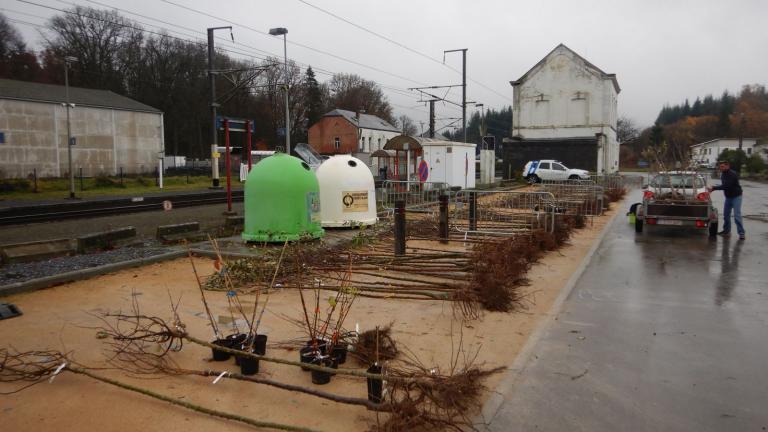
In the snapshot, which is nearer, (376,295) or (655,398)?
(655,398)

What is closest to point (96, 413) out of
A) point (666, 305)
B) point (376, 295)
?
point (376, 295)

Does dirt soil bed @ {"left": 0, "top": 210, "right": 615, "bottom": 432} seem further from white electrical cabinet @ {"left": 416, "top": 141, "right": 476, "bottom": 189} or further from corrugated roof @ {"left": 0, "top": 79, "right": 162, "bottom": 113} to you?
corrugated roof @ {"left": 0, "top": 79, "right": 162, "bottom": 113}

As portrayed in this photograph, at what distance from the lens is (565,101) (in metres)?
54.6

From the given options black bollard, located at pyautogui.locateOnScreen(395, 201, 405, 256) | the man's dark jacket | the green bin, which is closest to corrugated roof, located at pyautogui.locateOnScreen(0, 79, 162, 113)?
the green bin

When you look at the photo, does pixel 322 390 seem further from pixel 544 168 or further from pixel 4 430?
pixel 544 168

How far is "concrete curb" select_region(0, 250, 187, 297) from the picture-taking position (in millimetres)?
7777

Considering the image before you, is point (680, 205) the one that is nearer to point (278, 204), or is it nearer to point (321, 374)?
point (278, 204)

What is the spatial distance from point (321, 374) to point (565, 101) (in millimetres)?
54755

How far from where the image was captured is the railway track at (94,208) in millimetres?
19211

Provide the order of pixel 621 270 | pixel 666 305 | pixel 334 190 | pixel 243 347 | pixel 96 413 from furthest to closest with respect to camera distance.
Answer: pixel 334 190, pixel 621 270, pixel 666 305, pixel 243 347, pixel 96 413

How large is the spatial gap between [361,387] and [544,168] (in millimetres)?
38971

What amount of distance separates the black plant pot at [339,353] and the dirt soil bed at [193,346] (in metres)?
0.10

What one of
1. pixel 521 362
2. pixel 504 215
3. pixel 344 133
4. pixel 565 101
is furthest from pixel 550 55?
pixel 521 362

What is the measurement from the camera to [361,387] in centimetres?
466
